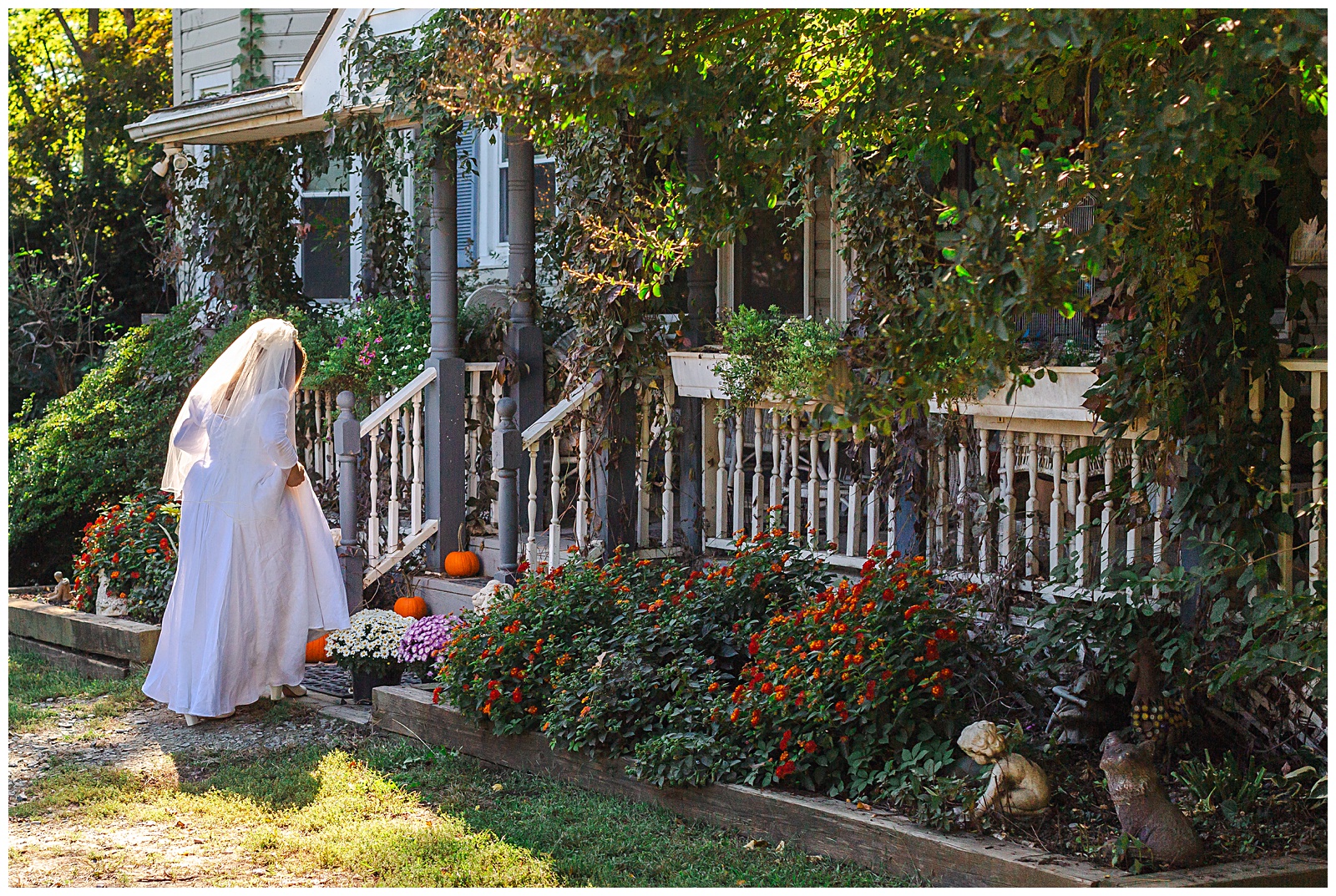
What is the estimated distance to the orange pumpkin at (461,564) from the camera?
7.67m

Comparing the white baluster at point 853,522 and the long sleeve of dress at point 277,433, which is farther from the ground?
the long sleeve of dress at point 277,433

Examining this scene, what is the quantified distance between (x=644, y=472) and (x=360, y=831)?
2855 millimetres

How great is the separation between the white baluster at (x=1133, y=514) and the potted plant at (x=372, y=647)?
330 centimetres

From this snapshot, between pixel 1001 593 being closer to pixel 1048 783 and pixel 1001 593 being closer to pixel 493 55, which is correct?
pixel 1048 783

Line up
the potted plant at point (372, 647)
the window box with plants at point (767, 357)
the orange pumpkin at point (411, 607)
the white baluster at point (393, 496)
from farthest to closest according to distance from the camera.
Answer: the white baluster at point (393, 496) → the orange pumpkin at point (411, 607) → the potted plant at point (372, 647) → the window box with plants at point (767, 357)

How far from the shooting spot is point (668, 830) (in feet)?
15.3

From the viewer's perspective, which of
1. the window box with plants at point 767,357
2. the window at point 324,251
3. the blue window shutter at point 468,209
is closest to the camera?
the window box with plants at point 767,357

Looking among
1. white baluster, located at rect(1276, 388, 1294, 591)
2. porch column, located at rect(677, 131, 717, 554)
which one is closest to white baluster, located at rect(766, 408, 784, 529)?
porch column, located at rect(677, 131, 717, 554)

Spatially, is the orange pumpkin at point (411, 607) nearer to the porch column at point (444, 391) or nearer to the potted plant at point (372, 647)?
the porch column at point (444, 391)

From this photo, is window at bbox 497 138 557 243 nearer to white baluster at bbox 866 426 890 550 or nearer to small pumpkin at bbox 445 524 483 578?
small pumpkin at bbox 445 524 483 578

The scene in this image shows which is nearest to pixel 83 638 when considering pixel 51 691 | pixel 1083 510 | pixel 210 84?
pixel 51 691

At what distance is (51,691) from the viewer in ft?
23.8

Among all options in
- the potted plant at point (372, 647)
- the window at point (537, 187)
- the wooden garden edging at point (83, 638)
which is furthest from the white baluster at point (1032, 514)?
the wooden garden edging at point (83, 638)

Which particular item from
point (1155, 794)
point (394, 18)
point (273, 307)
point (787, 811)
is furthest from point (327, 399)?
point (1155, 794)
